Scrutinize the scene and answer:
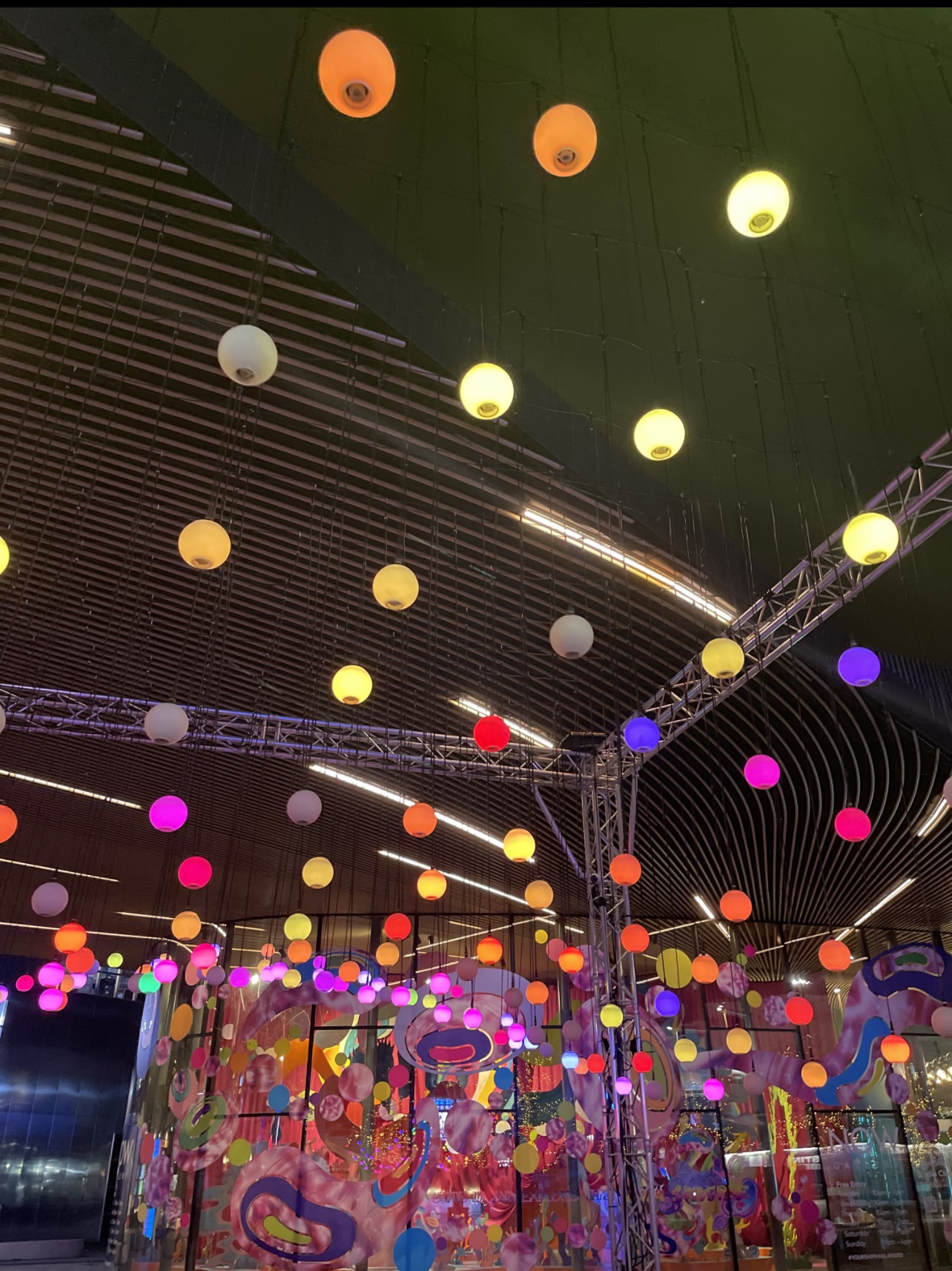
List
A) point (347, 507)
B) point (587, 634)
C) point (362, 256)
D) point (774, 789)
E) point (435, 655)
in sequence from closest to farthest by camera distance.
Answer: point (587, 634)
point (362, 256)
point (347, 507)
point (435, 655)
point (774, 789)

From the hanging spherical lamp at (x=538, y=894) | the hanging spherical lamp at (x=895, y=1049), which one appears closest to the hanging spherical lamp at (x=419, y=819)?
the hanging spherical lamp at (x=538, y=894)

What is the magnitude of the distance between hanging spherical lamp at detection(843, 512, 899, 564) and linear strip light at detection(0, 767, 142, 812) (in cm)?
1216

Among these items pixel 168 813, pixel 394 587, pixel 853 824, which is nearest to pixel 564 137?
pixel 394 587

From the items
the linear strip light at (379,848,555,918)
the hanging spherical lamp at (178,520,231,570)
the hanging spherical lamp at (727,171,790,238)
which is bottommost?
the hanging spherical lamp at (178,520,231,570)

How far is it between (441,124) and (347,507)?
3094 mm

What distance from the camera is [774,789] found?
12.7 metres

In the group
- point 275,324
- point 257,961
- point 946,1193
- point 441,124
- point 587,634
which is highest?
point 441,124

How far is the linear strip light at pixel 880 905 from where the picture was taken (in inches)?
631

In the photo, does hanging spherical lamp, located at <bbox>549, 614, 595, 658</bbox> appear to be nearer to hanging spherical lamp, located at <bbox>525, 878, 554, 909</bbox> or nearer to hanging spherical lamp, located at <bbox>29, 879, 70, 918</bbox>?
hanging spherical lamp, located at <bbox>525, 878, 554, 909</bbox>

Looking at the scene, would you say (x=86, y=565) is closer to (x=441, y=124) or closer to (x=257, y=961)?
(x=441, y=124)

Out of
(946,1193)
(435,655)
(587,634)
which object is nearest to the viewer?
(587,634)

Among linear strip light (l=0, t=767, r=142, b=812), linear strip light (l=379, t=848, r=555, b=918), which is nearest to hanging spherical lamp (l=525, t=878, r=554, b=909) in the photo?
linear strip light (l=379, t=848, r=555, b=918)

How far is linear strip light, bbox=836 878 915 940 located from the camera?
1603cm

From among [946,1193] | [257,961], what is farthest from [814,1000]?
[257,961]
